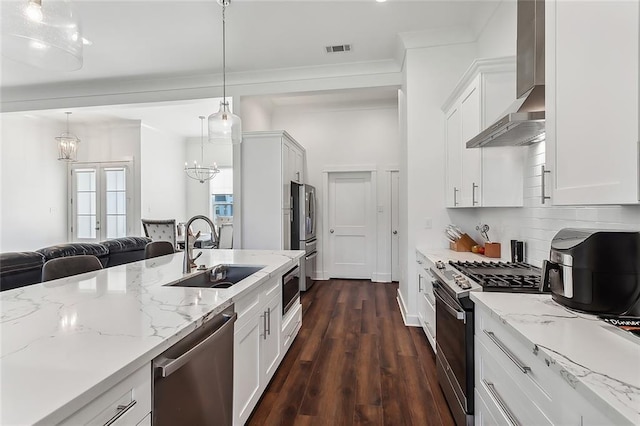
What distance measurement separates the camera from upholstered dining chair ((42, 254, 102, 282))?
1.94 meters

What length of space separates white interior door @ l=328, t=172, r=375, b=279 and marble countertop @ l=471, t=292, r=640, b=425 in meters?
4.35

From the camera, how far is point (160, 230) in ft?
19.1

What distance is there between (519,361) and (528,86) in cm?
158

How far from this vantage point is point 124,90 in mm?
4684

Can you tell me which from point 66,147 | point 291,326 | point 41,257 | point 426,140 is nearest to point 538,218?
point 426,140

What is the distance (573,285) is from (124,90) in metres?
5.74

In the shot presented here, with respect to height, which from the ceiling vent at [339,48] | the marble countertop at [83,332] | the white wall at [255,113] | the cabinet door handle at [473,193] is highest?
the ceiling vent at [339,48]

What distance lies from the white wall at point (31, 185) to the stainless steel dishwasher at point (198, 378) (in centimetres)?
708

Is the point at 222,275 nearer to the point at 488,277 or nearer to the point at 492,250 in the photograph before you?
the point at 488,277

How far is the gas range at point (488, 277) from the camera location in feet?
5.33

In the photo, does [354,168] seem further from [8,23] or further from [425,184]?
[8,23]

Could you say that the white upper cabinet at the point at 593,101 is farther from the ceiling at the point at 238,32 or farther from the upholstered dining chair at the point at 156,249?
the upholstered dining chair at the point at 156,249

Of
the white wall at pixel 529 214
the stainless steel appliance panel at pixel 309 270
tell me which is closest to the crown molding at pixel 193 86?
the white wall at pixel 529 214

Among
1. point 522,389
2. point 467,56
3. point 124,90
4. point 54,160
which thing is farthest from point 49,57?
point 54,160
